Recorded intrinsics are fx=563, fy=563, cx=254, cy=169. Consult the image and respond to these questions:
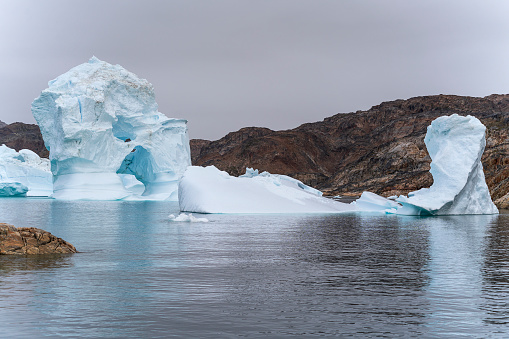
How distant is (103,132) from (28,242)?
156 feet

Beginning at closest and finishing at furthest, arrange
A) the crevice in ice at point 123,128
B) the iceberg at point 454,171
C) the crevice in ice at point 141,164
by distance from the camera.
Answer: the iceberg at point 454,171 → the crevice in ice at point 123,128 → the crevice in ice at point 141,164

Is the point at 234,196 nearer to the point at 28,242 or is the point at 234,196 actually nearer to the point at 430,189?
the point at 430,189

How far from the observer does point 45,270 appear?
13648mm

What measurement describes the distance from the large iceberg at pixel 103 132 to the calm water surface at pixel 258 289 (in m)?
42.9

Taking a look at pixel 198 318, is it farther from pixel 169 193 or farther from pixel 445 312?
pixel 169 193

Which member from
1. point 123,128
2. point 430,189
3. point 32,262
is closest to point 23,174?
point 123,128

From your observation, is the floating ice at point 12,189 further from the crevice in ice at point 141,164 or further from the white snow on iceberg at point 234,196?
the white snow on iceberg at point 234,196

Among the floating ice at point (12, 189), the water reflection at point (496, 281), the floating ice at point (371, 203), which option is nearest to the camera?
the water reflection at point (496, 281)

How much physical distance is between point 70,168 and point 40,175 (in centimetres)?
2478

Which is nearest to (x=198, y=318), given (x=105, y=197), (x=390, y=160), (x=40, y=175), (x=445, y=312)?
(x=445, y=312)

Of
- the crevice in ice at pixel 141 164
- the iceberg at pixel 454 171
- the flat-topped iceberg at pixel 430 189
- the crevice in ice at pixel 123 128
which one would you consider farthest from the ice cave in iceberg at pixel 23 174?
the iceberg at pixel 454 171

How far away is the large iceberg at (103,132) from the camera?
2424 inches

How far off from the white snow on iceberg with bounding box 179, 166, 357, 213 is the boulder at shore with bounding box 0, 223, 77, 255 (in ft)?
68.0

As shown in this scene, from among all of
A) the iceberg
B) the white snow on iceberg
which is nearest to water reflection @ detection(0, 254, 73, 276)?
the white snow on iceberg
